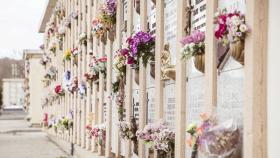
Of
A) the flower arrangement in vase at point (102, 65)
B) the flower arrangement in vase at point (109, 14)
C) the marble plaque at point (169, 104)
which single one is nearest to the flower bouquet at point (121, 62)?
the marble plaque at point (169, 104)

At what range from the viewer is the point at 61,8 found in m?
12.6

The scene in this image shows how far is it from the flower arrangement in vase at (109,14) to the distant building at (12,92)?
219 ft

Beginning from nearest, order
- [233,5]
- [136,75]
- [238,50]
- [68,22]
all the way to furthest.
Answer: [238,50] → [233,5] → [136,75] → [68,22]

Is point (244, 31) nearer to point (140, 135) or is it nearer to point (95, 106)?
point (140, 135)

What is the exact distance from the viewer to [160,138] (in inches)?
164

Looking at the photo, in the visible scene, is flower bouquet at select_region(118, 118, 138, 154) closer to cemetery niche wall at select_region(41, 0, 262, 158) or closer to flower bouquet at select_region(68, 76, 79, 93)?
cemetery niche wall at select_region(41, 0, 262, 158)

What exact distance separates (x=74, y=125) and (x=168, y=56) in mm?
5910

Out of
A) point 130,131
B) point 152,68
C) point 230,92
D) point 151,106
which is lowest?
point 130,131

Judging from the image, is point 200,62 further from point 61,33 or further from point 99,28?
point 61,33

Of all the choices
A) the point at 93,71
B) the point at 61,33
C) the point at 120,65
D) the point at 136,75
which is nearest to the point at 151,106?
the point at 136,75

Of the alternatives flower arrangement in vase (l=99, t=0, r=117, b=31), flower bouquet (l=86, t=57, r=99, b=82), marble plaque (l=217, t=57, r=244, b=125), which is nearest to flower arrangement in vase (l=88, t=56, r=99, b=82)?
flower bouquet (l=86, t=57, r=99, b=82)

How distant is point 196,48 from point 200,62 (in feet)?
0.30

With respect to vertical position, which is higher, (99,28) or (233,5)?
(99,28)
